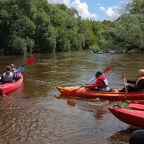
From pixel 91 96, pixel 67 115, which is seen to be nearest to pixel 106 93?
pixel 91 96

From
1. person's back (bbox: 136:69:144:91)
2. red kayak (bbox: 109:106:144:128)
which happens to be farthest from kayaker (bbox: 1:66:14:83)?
red kayak (bbox: 109:106:144:128)

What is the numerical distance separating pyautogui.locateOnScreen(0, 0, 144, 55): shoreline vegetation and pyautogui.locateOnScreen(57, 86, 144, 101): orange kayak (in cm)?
2948

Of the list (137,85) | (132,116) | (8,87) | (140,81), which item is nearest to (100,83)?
(137,85)

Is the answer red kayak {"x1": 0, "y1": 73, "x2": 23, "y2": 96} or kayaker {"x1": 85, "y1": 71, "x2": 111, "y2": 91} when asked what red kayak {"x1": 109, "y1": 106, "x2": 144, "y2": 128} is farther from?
red kayak {"x1": 0, "y1": 73, "x2": 23, "y2": 96}

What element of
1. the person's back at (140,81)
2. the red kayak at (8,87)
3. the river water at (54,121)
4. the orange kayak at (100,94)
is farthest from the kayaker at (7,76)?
the person's back at (140,81)

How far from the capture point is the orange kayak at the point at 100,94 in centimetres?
1215

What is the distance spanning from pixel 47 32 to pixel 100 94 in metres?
33.3

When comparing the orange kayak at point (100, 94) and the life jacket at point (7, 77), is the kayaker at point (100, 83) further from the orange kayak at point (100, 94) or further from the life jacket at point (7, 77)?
the life jacket at point (7, 77)

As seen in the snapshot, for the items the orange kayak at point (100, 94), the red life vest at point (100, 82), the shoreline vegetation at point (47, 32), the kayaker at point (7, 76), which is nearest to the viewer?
the orange kayak at point (100, 94)

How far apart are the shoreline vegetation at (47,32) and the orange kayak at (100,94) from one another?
96.7ft

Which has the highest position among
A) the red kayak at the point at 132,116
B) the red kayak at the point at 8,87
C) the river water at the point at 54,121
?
the red kayak at the point at 132,116

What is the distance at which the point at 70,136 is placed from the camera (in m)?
8.72

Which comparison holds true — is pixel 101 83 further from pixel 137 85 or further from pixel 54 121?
pixel 54 121

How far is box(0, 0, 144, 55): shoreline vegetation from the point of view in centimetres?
4238
